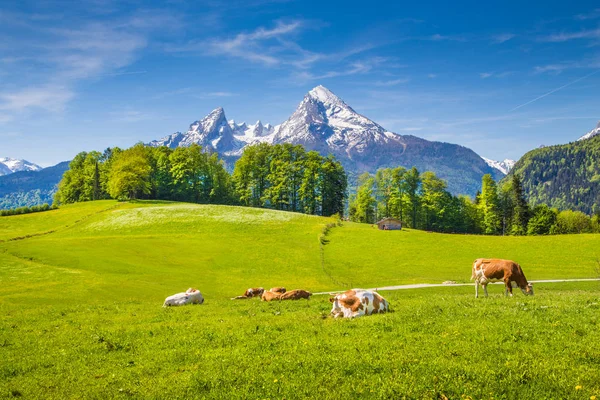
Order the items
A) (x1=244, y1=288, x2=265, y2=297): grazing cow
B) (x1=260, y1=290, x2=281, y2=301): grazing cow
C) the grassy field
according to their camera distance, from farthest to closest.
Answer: (x1=244, y1=288, x2=265, y2=297): grazing cow → (x1=260, y1=290, x2=281, y2=301): grazing cow → the grassy field

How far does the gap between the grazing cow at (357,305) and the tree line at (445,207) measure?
338 feet

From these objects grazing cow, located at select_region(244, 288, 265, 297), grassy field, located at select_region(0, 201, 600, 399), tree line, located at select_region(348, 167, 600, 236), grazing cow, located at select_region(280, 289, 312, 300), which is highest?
tree line, located at select_region(348, 167, 600, 236)

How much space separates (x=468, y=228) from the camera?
129750 mm

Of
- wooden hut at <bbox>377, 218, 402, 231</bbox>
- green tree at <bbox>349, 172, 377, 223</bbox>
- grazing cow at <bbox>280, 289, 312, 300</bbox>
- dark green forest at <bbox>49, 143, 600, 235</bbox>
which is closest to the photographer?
grazing cow at <bbox>280, 289, 312, 300</bbox>

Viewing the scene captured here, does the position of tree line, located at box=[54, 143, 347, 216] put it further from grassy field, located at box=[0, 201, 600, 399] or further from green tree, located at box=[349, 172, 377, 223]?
grassy field, located at box=[0, 201, 600, 399]

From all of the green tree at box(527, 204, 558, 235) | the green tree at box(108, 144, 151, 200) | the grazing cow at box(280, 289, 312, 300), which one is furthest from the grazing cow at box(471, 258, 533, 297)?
the green tree at box(527, 204, 558, 235)

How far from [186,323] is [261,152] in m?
115

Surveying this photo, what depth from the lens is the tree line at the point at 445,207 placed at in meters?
120

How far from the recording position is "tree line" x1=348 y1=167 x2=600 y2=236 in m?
120

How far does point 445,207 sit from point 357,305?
380 feet

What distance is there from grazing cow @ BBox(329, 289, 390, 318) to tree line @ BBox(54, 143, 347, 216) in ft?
330

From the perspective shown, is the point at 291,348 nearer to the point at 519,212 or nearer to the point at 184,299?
the point at 184,299

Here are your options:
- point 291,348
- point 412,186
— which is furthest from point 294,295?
point 412,186

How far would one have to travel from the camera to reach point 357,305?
58.0 ft
